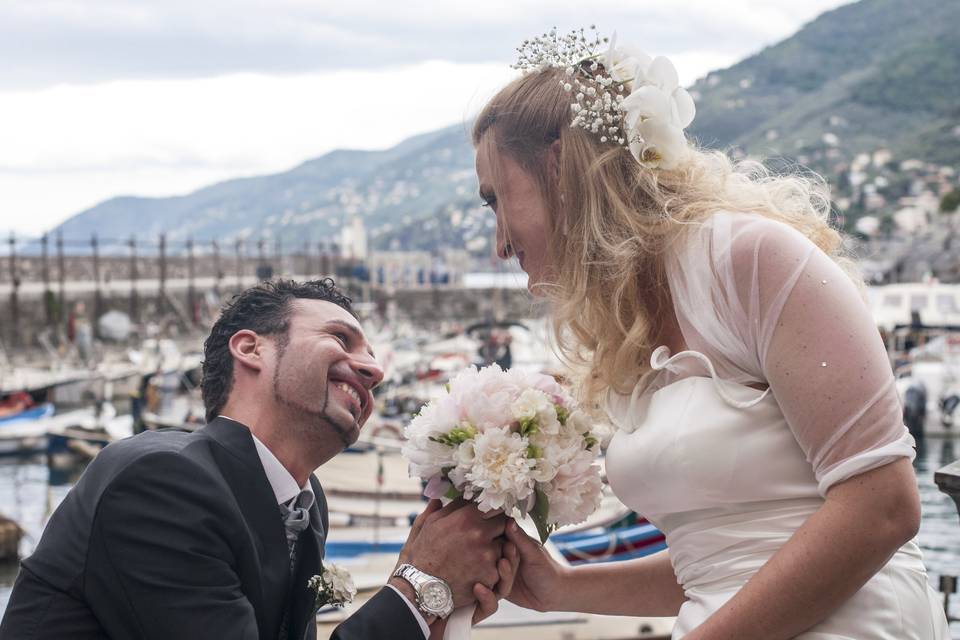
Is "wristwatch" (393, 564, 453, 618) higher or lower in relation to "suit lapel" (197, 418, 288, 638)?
lower

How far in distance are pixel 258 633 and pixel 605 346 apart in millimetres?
993

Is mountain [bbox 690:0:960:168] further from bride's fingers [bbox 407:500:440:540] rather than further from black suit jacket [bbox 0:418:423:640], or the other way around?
black suit jacket [bbox 0:418:423:640]

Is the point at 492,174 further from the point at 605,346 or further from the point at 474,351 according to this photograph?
the point at 474,351

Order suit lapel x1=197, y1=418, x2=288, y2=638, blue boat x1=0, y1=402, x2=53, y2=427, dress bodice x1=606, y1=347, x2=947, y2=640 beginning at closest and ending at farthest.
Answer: dress bodice x1=606, y1=347, x2=947, y2=640, suit lapel x1=197, y1=418, x2=288, y2=638, blue boat x1=0, y1=402, x2=53, y2=427

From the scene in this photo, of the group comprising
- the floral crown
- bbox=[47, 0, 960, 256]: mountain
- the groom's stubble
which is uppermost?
bbox=[47, 0, 960, 256]: mountain

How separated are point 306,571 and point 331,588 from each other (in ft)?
0.29

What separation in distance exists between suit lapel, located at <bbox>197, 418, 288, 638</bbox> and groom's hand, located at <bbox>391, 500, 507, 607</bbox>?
29cm

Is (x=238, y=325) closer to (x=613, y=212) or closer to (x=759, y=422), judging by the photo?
(x=613, y=212)

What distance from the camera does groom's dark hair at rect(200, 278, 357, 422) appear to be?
2547 mm

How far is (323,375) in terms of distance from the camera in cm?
247

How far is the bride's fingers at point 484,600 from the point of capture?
92.7 inches

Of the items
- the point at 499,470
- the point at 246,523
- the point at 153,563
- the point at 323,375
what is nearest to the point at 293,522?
the point at 246,523

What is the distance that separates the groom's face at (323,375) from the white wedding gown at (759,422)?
0.66m

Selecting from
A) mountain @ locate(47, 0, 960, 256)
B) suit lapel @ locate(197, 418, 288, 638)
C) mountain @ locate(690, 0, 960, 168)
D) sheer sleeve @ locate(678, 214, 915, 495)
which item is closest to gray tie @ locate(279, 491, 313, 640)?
suit lapel @ locate(197, 418, 288, 638)
